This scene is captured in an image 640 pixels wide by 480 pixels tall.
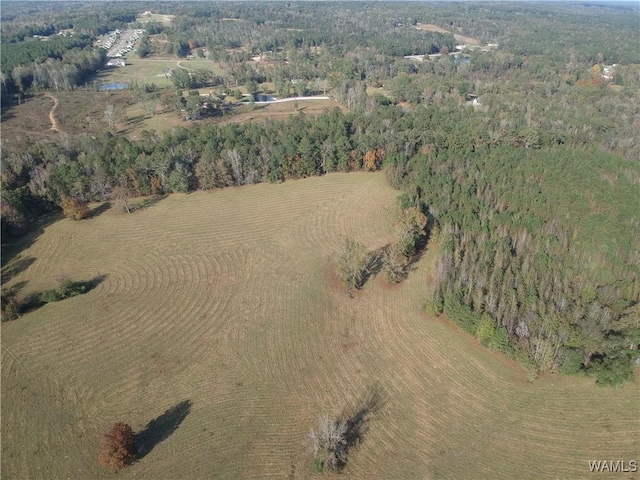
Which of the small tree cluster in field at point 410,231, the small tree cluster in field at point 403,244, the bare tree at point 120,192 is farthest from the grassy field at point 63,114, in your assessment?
the small tree cluster in field at point 410,231

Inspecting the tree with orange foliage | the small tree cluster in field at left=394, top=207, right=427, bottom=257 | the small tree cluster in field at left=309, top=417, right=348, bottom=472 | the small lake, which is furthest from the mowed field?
the small lake

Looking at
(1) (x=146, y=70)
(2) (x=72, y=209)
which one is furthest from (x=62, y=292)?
(1) (x=146, y=70)

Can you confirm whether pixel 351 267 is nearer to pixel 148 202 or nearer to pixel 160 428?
pixel 160 428

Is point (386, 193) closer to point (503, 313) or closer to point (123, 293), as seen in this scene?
point (503, 313)

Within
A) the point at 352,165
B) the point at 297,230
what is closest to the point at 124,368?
the point at 297,230

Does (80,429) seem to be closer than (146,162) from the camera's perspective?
Yes

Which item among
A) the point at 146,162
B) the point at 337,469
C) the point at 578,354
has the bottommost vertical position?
the point at 337,469

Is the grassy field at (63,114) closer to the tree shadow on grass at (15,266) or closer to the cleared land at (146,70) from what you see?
the cleared land at (146,70)
